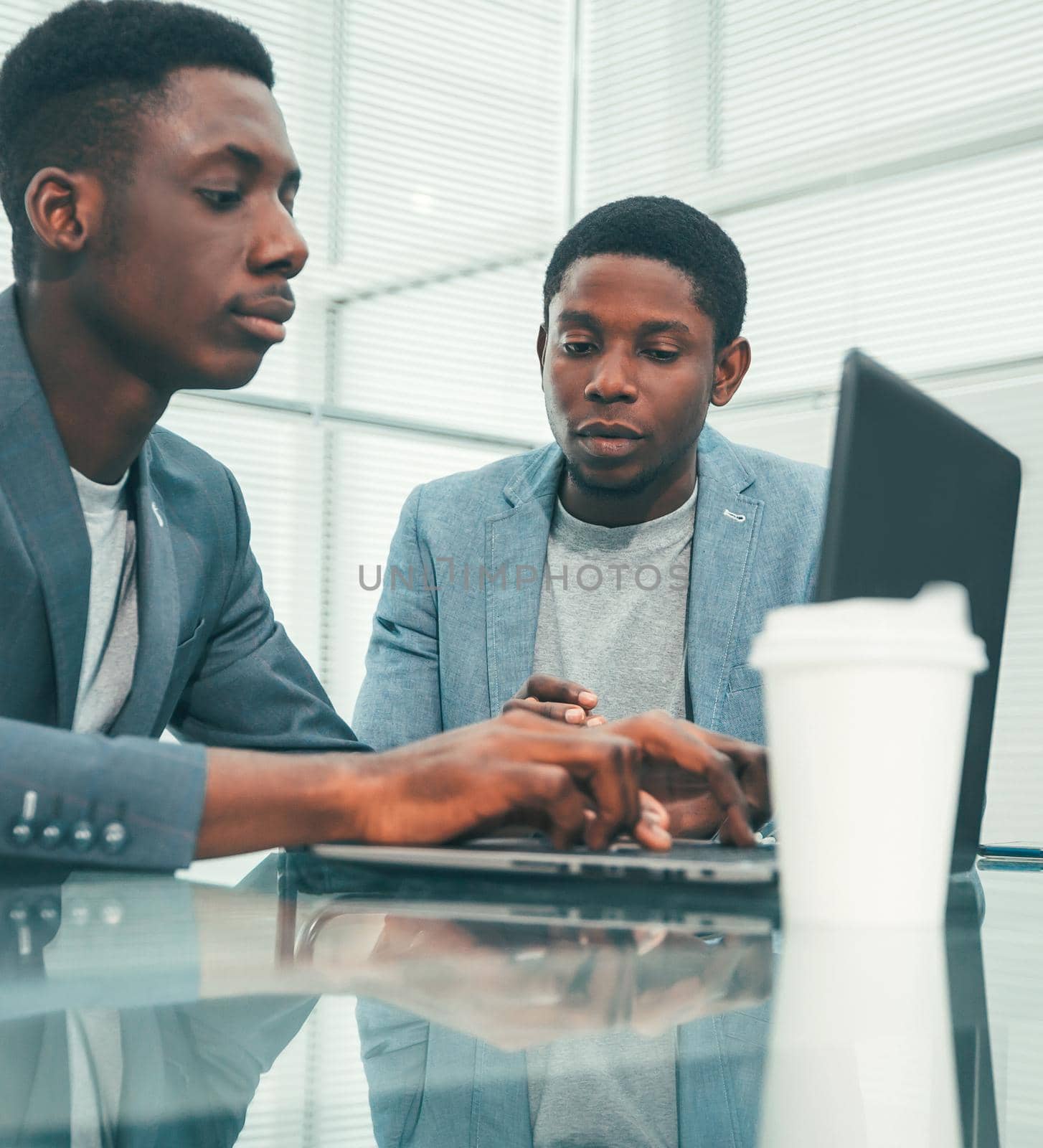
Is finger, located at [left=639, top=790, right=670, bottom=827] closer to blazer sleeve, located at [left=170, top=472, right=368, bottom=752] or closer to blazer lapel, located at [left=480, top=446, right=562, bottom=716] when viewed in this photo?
blazer sleeve, located at [left=170, top=472, right=368, bottom=752]

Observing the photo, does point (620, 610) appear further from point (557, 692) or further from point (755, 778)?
point (755, 778)

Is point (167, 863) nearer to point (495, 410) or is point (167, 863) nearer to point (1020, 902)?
point (1020, 902)

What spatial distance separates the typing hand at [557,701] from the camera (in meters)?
1.23

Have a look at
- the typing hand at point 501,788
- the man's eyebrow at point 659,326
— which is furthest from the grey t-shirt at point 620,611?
the typing hand at point 501,788

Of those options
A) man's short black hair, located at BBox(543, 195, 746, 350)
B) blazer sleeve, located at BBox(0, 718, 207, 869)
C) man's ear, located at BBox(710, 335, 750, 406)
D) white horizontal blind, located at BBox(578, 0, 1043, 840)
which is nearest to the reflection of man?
blazer sleeve, located at BBox(0, 718, 207, 869)

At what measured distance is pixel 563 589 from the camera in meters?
2.01

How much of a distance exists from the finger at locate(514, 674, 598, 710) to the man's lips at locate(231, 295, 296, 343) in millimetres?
440

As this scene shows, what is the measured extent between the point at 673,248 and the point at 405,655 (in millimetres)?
732

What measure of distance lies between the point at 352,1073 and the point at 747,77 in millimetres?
4028

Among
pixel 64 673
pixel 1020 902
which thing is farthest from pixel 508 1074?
pixel 64 673

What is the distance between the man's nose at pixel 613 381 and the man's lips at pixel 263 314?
0.60 metres

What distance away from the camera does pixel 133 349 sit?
1310mm

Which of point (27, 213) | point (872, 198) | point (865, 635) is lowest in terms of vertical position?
point (865, 635)

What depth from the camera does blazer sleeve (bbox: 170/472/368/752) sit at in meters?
1.43
